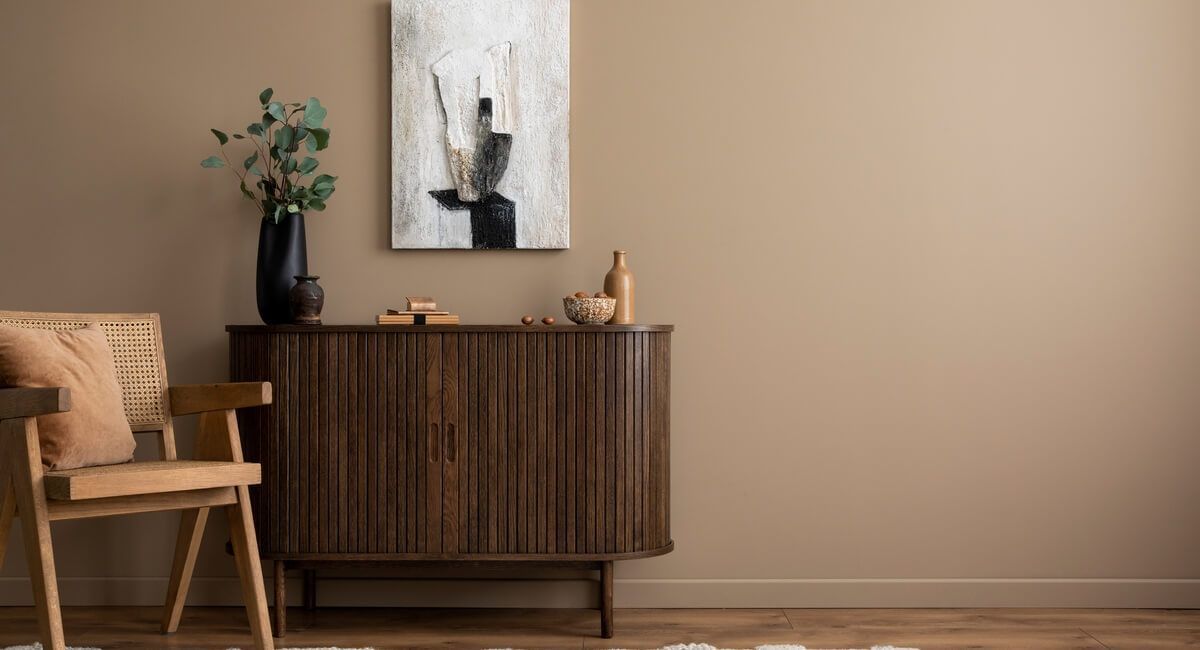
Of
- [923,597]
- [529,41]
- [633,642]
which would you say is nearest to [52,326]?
[529,41]

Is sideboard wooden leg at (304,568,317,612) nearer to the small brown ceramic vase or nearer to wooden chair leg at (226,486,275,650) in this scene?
wooden chair leg at (226,486,275,650)

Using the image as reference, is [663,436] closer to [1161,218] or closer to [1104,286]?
[1104,286]

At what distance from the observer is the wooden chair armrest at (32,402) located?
2.06 m

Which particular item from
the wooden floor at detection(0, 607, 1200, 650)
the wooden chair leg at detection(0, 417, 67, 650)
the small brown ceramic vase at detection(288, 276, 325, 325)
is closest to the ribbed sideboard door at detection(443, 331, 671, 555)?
the wooden floor at detection(0, 607, 1200, 650)

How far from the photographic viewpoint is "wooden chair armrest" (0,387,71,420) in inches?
81.2

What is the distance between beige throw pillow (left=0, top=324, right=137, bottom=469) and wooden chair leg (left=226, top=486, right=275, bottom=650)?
14.2 inches

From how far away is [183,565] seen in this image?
2732 mm

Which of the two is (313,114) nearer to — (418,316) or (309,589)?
(418,316)

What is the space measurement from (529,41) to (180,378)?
1507 mm

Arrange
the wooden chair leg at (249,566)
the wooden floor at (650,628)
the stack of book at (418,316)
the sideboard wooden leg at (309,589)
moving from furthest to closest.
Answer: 1. the sideboard wooden leg at (309,589)
2. the stack of book at (418,316)
3. the wooden floor at (650,628)
4. the wooden chair leg at (249,566)

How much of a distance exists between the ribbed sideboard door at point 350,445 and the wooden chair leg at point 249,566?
254 mm

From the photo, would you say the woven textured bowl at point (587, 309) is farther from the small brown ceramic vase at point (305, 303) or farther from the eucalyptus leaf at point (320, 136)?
the eucalyptus leaf at point (320, 136)

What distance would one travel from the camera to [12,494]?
2330 mm

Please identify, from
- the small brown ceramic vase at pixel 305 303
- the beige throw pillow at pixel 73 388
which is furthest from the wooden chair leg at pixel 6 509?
the small brown ceramic vase at pixel 305 303
